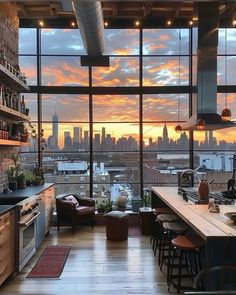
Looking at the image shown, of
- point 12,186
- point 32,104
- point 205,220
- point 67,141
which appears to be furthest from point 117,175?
point 205,220

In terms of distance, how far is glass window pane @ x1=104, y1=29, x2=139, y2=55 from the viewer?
27.8 ft

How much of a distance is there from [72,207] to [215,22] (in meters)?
4.36

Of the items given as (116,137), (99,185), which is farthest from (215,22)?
(99,185)

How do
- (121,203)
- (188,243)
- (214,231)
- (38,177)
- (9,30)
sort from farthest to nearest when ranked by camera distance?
(121,203)
(38,177)
(9,30)
(188,243)
(214,231)

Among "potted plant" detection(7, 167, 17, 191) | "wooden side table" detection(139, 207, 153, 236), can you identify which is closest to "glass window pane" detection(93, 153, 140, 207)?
"wooden side table" detection(139, 207, 153, 236)

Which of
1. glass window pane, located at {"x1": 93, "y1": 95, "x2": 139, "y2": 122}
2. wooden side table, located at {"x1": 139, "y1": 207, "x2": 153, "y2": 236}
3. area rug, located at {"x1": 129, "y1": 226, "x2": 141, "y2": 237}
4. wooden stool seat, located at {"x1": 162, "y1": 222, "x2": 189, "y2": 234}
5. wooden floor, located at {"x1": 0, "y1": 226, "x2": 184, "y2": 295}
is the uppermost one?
glass window pane, located at {"x1": 93, "y1": 95, "x2": 139, "y2": 122}

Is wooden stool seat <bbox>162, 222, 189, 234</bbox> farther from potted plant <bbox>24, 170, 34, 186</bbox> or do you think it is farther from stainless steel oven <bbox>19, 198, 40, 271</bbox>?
potted plant <bbox>24, 170, 34, 186</bbox>

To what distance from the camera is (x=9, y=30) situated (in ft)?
21.1

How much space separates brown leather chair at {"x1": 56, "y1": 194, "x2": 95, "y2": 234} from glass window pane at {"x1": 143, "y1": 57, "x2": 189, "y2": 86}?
321 centimetres

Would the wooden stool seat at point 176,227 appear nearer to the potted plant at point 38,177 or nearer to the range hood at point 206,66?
the range hood at point 206,66

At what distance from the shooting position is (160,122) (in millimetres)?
8562

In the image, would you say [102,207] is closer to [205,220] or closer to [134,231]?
[134,231]

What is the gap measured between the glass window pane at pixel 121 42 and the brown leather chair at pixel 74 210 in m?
3.46

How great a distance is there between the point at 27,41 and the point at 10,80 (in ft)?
9.25
